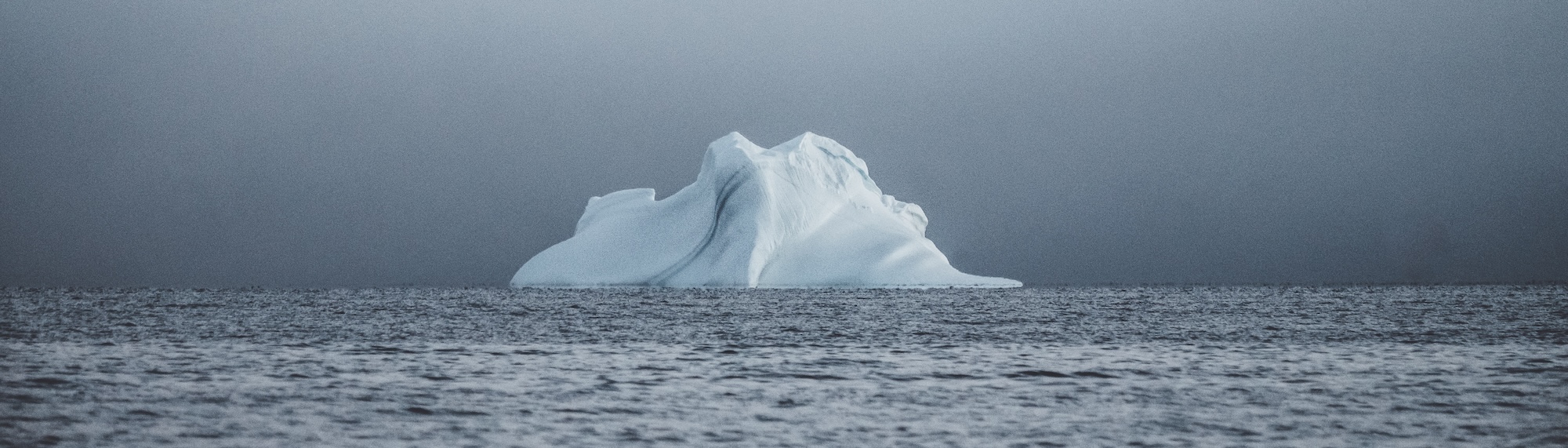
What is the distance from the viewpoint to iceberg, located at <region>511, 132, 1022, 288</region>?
122 feet

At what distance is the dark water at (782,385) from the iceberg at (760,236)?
15619mm

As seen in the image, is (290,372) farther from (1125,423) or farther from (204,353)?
(1125,423)

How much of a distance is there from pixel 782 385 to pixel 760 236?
86.6 ft

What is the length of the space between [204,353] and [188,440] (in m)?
8.02

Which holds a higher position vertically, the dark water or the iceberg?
the iceberg

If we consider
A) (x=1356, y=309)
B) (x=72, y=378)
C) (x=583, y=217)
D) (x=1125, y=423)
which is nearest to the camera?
(x=1125, y=423)

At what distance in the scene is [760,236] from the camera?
3678 centimetres

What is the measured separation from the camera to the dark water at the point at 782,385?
24.1 feet

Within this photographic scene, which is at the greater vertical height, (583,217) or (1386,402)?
(583,217)

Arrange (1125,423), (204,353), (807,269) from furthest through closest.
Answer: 1. (807,269)
2. (204,353)
3. (1125,423)

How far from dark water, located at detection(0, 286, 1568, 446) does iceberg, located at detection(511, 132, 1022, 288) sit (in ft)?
51.2

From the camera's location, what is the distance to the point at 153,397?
9102 mm

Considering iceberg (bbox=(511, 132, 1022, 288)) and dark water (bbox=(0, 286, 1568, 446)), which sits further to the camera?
iceberg (bbox=(511, 132, 1022, 288))

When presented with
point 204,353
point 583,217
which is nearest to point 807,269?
point 583,217
